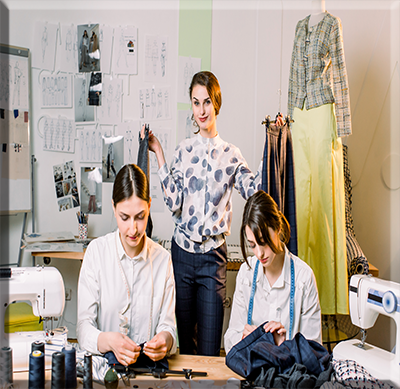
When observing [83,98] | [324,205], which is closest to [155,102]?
[83,98]

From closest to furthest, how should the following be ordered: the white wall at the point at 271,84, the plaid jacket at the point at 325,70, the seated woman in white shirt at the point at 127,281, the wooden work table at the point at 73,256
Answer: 1. the seated woman in white shirt at the point at 127,281
2. the plaid jacket at the point at 325,70
3. the wooden work table at the point at 73,256
4. the white wall at the point at 271,84

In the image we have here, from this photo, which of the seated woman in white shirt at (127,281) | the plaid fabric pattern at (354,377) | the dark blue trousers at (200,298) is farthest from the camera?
the dark blue trousers at (200,298)

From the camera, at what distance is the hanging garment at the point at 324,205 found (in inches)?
87.7

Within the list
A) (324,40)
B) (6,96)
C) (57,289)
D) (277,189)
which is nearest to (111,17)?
(6,96)

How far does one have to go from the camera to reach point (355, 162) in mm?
3061

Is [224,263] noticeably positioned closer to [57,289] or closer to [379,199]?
[57,289]

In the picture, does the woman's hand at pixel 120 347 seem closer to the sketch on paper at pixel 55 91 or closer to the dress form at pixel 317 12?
the dress form at pixel 317 12

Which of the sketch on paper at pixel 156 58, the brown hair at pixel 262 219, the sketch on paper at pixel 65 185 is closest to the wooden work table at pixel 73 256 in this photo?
the sketch on paper at pixel 65 185

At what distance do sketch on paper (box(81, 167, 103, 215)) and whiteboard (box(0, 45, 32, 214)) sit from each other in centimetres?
44

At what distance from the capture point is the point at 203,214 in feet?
6.38

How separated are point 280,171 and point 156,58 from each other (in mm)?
1812

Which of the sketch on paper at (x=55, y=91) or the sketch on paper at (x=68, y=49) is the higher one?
the sketch on paper at (x=68, y=49)

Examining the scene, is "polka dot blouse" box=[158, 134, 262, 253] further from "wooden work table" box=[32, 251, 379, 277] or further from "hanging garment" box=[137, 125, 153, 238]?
"wooden work table" box=[32, 251, 379, 277]

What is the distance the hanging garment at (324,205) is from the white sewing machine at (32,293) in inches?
59.4
